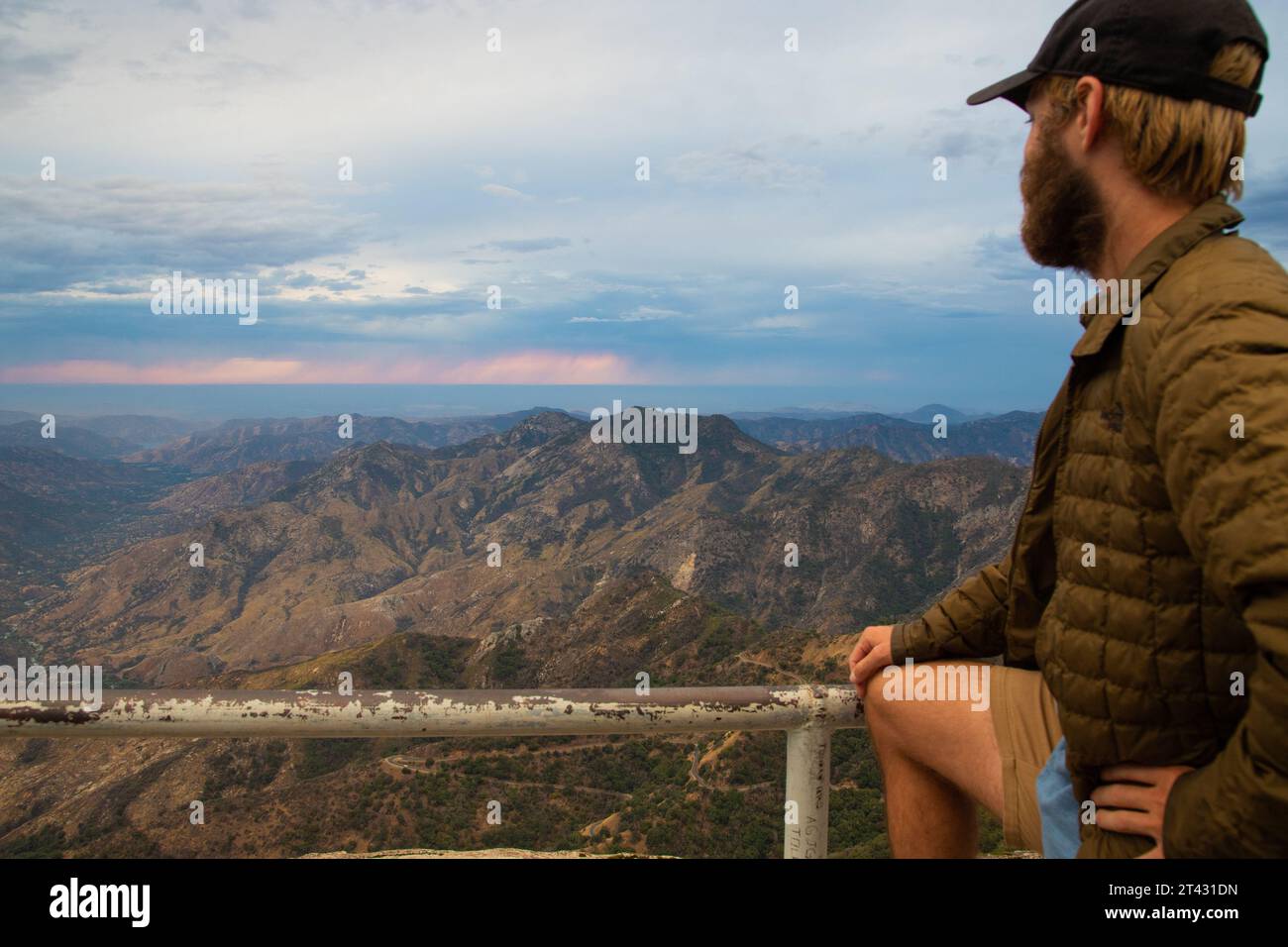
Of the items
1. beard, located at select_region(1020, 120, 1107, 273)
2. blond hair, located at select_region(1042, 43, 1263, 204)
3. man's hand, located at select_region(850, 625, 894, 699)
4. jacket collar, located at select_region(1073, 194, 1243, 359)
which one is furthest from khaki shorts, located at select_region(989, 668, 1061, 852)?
blond hair, located at select_region(1042, 43, 1263, 204)

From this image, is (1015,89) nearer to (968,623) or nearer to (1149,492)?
(1149,492)

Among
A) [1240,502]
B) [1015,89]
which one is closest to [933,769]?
[1240,502]

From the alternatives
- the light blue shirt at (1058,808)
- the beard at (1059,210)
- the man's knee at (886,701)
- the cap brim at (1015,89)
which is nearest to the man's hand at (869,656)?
the man's knee at (886,701)

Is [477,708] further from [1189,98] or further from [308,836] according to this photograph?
[308,836]

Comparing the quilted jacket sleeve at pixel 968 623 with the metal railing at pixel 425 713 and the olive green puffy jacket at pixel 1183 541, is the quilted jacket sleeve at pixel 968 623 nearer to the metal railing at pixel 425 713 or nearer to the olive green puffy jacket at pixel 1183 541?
the metal railing at pixel 425 713

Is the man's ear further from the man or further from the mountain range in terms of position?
the mountain range

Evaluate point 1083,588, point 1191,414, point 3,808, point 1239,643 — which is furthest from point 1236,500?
point 3,808
